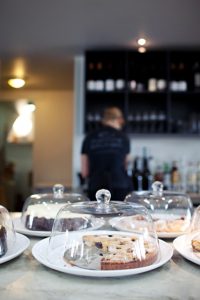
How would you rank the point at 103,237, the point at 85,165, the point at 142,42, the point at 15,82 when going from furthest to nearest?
the point at 15,82 → the point at 142,42 → the point at 85,165 → the point at 103,237

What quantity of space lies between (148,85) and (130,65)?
0.92 feet

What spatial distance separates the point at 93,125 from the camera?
3338 mm

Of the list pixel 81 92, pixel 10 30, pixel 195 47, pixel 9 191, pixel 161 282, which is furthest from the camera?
pixel 9 191

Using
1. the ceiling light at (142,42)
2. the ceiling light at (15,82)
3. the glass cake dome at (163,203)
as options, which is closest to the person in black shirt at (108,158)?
the ceiling light at (142,42)

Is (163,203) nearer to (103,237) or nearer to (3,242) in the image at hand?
(103,237)

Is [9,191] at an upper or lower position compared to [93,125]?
lower

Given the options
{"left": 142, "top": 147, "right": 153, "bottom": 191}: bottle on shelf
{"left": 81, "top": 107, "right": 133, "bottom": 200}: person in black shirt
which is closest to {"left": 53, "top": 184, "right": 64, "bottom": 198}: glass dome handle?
{"left": 81, "top": 107, "right": 133, "bottom": 200}: person in black shirt

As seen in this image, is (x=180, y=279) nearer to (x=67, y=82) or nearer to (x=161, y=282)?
(x=161, y=282)

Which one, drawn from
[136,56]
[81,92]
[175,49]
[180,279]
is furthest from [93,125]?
[180,279]

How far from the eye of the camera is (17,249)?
33.1 inches

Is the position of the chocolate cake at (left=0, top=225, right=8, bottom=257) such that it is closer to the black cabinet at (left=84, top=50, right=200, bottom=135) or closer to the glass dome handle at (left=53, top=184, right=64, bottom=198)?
the glass dome handle at (left=53, top=184, right=64, bottom=198)

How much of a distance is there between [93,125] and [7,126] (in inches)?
91.8

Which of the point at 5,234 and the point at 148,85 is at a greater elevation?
the point at 148,85

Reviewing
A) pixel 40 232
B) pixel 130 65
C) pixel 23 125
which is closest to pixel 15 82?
pixel 23 125
